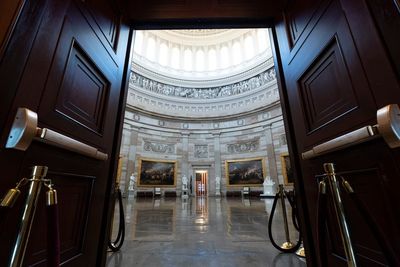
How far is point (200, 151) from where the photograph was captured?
17.4 m

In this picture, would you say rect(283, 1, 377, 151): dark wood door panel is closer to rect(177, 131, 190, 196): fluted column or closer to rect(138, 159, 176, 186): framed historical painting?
rect(138, 159, 176, 186): framed historical painting

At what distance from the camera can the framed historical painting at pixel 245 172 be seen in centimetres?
1485

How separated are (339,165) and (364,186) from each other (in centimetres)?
17

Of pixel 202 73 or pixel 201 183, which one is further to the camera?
pixel 202 73

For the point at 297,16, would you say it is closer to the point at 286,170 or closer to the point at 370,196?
the point at 370,196

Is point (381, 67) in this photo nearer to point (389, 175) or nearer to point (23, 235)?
point (389, 175)

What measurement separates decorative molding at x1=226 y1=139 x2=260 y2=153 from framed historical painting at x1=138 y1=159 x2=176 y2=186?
5440 millimetres

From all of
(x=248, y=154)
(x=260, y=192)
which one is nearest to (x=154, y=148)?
(x=248, y=154)

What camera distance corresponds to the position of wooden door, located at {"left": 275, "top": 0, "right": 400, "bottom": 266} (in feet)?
2.68

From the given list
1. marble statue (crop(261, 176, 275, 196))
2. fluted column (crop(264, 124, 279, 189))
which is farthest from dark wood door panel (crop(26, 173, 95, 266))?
fluted column (crop(264, 124, 279, 189))

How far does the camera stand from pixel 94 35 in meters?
1.36

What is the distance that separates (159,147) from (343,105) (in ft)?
53.1

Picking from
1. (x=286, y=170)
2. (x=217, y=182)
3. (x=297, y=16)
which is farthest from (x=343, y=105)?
(x=217, y=182)

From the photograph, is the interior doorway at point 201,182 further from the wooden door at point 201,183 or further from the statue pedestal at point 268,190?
the statue pedestal at point 268,190
